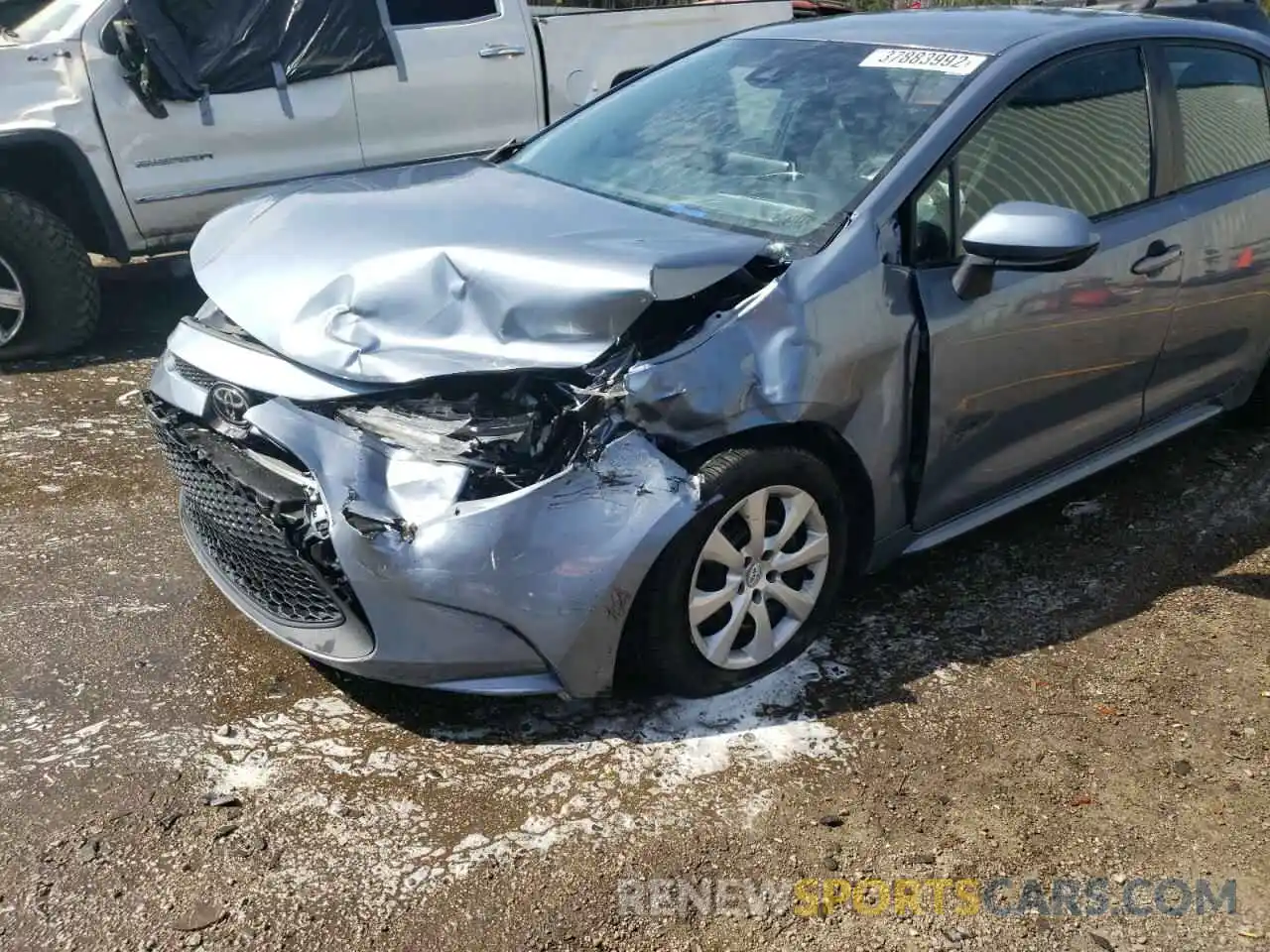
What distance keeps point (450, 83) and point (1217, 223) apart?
4142mm

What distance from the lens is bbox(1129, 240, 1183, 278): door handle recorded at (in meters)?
3.39

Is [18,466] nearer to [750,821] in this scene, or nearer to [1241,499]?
[750,821]

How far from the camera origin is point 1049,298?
10.3ft

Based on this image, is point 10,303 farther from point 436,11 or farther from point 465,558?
point 465,558

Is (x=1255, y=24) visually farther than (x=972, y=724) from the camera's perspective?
Yes

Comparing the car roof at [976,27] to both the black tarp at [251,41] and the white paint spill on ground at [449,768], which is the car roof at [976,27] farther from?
the black tarp at [251,41]

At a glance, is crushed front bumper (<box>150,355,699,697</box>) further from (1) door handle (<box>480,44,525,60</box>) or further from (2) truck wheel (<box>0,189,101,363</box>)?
Result: (1) door handle (<box>480,44,525,60</box>)

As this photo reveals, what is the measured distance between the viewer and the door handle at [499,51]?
247 inches

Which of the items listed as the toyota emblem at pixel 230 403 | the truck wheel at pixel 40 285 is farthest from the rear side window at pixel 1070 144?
the truck wheel at pixel 40 285

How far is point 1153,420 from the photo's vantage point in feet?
12.6

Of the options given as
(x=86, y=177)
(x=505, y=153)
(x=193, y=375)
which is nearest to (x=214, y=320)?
(x=193, y=375)

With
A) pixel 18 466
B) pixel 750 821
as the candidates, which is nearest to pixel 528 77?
pixel 18 466

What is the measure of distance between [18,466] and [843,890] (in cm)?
348

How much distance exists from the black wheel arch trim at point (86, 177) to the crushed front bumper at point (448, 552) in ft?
11.3
